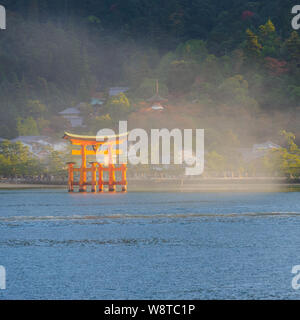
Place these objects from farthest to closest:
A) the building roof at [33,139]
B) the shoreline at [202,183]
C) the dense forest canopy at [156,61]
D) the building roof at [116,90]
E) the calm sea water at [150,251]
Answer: the building roof at [116,90] < the building roof at [33,139] < the dense forest canopy at [156,61] < the shoreline at [202,183] < the calm sea water at [150,251]

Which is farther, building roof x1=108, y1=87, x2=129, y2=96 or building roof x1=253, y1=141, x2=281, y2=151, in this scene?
building roof x1=108, y1=87, x2=129, y2=96

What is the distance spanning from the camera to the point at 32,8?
474 ft

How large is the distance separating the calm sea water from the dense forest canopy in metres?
38.9

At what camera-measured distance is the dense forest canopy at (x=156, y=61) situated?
282ft

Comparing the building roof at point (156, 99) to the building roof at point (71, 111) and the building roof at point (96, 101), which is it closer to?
the building roof at point (71, 111)

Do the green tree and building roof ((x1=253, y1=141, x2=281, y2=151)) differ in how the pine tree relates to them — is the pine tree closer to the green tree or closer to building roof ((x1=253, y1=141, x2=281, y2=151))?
building roof ((x1=253, y1=141, x2=281, y2=151))

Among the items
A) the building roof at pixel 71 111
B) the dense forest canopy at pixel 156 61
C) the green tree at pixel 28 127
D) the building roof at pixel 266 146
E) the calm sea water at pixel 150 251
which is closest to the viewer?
the calm sea water at pixel 150 251

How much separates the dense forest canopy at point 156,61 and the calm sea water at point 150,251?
38.9 meters

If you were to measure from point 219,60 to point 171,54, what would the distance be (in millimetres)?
14409

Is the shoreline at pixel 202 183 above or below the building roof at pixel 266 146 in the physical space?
below

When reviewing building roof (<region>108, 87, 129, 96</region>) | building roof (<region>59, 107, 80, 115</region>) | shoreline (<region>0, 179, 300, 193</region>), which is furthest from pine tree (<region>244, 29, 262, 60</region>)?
building roof (<region>108, 87, 129, 96</region>)

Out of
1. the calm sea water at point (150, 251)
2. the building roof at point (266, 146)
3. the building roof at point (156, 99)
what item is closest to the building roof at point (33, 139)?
the building roof at point (156, 99)

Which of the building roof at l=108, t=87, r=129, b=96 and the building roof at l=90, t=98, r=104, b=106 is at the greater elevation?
the building roof at l=108, t=87, r=129, b=96

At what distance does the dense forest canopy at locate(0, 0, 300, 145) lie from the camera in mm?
86062
